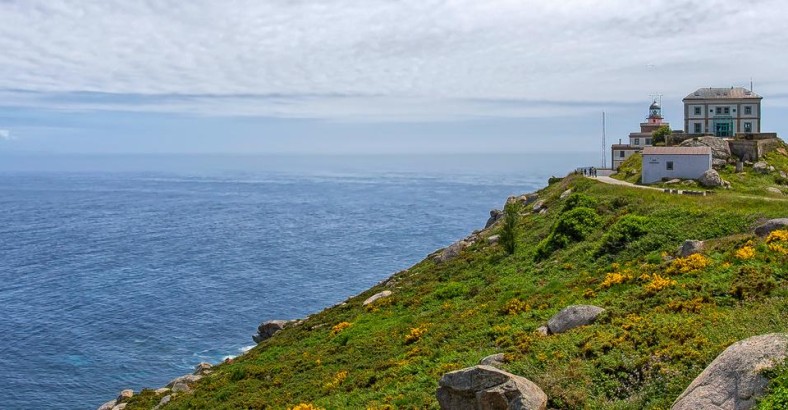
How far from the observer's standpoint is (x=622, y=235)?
38.2 m

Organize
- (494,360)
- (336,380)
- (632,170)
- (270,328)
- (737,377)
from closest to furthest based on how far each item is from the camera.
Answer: (737,377)
(494,360)
(336,380)
(270,328)
(632,170)

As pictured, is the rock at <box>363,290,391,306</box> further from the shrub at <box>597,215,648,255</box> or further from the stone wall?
the stone wall

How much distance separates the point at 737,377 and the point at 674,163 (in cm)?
4435

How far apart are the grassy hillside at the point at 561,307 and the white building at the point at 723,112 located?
110 ft

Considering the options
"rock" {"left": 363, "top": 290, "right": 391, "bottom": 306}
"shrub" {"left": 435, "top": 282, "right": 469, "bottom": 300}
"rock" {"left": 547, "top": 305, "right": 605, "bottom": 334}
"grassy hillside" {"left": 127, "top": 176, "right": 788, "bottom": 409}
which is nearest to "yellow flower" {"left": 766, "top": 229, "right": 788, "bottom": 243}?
"grassy hillside" {"left": 127, "top": 176, "right": 788, "bottom": 409}

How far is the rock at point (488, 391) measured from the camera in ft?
60.3

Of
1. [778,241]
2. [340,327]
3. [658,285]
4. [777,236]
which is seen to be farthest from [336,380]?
[777,236]

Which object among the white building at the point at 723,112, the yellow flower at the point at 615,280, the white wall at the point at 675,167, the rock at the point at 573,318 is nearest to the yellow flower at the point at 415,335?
the rock at the point at 573,318

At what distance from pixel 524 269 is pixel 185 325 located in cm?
3583

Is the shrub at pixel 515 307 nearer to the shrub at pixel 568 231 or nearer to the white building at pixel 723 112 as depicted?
the shrub at pixel 568 231

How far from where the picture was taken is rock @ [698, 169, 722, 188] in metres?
54.1

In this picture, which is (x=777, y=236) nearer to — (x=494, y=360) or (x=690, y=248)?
(x=690, y=248)

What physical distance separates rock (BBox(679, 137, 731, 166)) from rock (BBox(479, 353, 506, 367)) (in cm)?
4675

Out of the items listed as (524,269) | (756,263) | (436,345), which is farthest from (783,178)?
(436,345)
